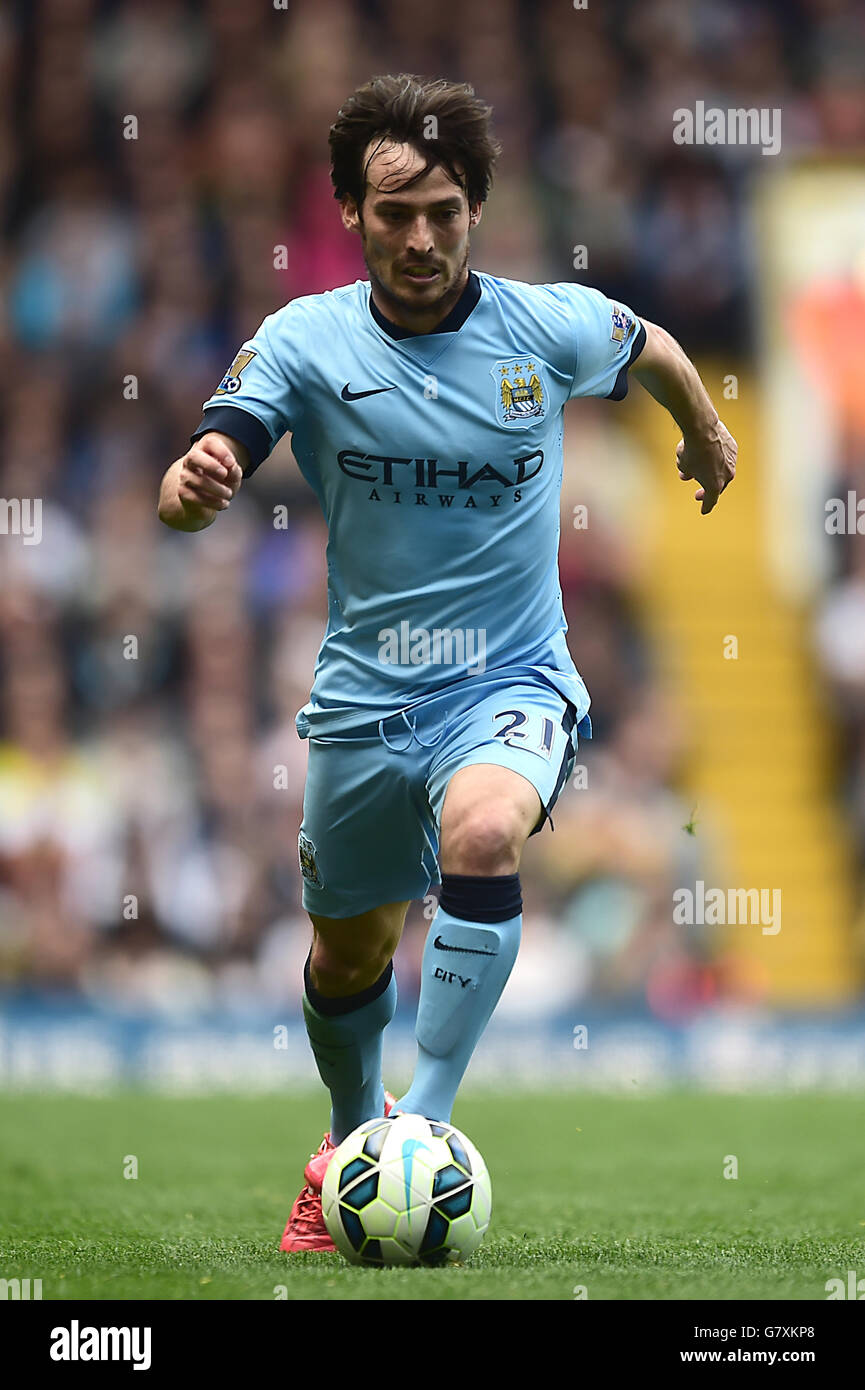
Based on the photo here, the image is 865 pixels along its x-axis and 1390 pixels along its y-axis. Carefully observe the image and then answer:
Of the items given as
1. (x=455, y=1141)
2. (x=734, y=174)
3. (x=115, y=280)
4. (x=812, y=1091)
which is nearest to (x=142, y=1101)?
(x=812, y=1091)

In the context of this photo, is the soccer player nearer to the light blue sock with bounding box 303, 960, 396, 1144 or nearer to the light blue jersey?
the light blue jersey

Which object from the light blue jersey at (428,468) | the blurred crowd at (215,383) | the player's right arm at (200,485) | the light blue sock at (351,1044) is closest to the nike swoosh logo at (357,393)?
the light blue jersey at (428,468)

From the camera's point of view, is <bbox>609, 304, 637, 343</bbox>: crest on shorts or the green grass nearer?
the green grass

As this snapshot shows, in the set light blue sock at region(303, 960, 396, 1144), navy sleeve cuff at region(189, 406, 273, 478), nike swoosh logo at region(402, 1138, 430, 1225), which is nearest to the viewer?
nike swoosh logo at region(402, 1138, 430, 1225)

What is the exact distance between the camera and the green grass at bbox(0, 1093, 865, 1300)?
4434 millimetres

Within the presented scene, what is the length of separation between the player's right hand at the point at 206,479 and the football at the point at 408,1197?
144cm

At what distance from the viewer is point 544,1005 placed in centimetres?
1252

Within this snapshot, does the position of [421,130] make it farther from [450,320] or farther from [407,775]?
[407,775]

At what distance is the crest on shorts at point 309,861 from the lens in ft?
17.7

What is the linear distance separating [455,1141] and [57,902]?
8.55 m

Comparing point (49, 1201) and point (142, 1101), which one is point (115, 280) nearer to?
point (142, 1101)

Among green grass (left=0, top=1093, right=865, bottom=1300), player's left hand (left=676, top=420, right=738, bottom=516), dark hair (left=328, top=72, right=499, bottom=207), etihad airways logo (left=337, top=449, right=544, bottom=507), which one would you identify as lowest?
green grass (left=0, top=1093, right=865, bottom=1300)

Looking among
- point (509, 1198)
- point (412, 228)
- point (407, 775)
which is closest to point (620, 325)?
point (412, 228)

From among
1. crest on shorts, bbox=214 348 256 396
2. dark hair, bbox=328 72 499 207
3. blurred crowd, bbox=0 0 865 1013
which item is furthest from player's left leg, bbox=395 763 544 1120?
blurred crowd, bbox=0 0 865 1013
